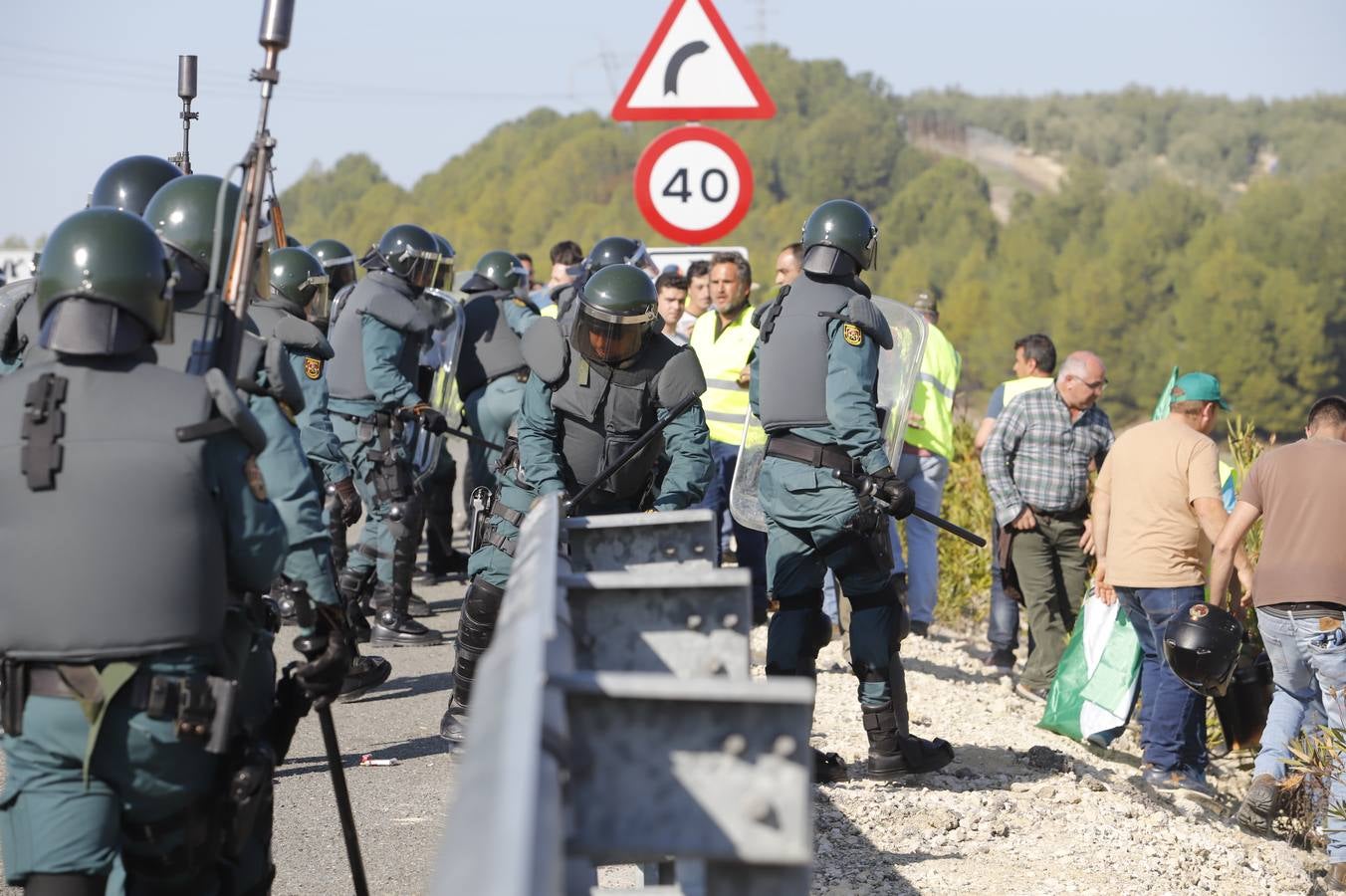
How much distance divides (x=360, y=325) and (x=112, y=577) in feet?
18.8

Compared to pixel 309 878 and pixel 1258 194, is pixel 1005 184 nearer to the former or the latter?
pixel 1258 194

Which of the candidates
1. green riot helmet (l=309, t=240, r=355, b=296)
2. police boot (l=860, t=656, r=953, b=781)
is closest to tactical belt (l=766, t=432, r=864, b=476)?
police boot (l=860, t=656, r=953, b=781)

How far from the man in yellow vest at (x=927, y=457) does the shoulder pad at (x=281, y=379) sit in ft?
18.1

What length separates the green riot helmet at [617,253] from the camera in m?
9.54

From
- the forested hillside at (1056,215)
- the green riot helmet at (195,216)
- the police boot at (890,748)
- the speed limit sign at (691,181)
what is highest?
the forested hillside at (1056,215)

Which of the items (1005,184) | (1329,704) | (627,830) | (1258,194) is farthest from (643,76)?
(1005,184)

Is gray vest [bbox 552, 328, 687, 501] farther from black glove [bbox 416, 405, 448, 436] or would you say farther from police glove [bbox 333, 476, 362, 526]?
black glove [bbox 416, 405, 448, 436]

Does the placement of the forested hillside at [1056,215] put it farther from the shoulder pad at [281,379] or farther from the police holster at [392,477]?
the shoulder pad at [281,379]

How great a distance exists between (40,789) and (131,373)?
840 mm

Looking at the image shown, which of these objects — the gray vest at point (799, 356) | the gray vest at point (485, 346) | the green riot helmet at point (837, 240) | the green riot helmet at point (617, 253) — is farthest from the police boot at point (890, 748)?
the gray vest at point (485, 346)

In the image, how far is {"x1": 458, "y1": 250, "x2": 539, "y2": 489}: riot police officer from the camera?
10.5 meters

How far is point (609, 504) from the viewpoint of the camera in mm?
6363

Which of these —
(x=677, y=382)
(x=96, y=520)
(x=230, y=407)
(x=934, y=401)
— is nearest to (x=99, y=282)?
(x=230, y=407)

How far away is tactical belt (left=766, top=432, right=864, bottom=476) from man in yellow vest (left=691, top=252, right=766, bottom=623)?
8.05 feet
